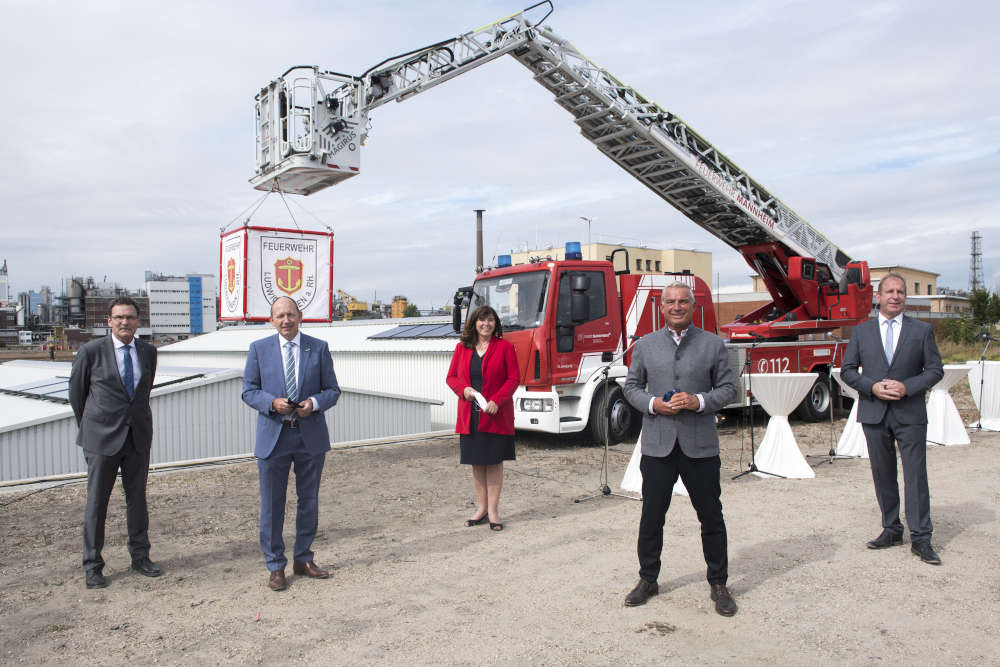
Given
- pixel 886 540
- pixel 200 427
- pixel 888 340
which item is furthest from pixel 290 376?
pixel 200 427

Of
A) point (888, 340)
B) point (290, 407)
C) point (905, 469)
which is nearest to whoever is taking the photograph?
point (290, 407)

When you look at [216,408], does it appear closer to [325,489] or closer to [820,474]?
[325,489]

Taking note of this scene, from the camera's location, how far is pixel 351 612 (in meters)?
4.44

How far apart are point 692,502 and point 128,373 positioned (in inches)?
153

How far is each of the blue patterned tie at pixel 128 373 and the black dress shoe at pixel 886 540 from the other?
544 cm

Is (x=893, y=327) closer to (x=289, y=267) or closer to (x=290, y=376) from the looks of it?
(x=290, y=376)

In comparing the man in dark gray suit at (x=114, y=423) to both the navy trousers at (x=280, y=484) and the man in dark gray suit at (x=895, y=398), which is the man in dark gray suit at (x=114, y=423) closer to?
the navy trousers at (x=280, y=484)

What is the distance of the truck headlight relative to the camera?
10.4 metres

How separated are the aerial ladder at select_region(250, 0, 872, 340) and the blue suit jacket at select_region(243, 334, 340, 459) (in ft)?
13.5

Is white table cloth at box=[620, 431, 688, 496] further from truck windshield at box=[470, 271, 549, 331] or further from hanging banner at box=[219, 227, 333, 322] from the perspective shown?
hanging banner at box=[219, 227, 333, 322]

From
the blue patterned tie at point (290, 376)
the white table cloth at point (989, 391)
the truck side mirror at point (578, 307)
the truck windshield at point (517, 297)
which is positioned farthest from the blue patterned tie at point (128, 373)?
the white table cloth at point (989, 391)

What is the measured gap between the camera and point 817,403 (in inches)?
553

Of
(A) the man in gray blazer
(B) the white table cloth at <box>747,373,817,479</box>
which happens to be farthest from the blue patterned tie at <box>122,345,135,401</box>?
(B) the white table cloth at <box>747,373,817,479</box>

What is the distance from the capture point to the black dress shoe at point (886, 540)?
18.0ft
